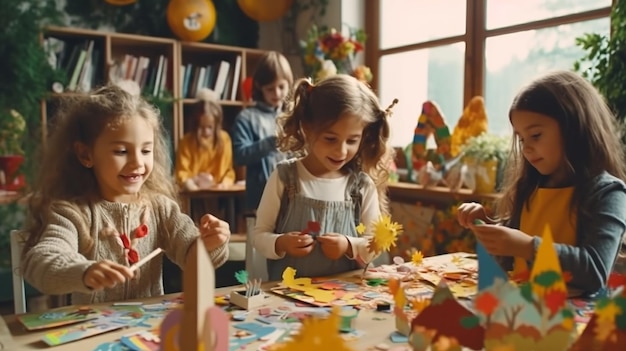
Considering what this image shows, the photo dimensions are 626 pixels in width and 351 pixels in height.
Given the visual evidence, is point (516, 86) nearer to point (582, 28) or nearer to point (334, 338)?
point (582, 28)

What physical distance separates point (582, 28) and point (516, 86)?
39 cm

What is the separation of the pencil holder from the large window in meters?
1.98

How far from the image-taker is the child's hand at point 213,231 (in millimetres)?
1115

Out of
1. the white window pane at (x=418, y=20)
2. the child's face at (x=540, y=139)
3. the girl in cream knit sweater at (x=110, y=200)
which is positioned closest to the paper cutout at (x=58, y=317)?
the girl in cream knit sweater at (x=110, y=200)

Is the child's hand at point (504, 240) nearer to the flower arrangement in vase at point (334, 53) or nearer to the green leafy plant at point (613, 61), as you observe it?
the green leafy plant at point (613, 61)

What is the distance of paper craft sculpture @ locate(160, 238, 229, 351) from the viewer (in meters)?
0.56

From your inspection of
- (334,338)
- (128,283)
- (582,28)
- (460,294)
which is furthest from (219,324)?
(582,28)

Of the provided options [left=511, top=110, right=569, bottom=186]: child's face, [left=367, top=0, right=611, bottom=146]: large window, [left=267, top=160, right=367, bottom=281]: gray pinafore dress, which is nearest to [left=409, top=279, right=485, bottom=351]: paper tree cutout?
[left=511, top=110, right=569, bottom=186]: child's face

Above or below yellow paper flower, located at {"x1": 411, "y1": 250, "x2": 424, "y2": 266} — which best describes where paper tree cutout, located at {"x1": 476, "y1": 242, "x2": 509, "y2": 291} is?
above

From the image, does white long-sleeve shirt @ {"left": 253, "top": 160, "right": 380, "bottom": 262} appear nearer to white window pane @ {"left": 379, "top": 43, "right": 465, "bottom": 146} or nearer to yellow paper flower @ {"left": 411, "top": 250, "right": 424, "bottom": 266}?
yellow paper flower @ {"left": 411, "top": 250, "right": 424, "bottom": 266}

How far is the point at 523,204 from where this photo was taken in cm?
133

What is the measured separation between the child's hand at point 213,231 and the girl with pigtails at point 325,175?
217mm

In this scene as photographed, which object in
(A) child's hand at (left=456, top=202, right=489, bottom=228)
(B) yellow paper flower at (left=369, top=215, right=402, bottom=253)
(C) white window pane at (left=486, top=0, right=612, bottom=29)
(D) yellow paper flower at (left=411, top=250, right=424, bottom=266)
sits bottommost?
(D) yellow paper flower at (left=411, top=250, right=424, bottom=266)

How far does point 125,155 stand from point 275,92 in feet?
4.64
